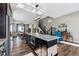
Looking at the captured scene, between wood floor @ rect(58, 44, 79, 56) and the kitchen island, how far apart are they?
0.09m

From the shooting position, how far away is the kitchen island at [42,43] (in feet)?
5.57

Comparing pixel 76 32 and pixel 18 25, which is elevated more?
pixel 18 25

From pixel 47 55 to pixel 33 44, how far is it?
339 millimetres

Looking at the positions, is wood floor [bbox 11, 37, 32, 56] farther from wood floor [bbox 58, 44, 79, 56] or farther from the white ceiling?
wood floor [bbox 58, 44, 79, 56]

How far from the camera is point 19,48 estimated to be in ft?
5.79

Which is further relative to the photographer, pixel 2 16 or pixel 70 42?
pixel 2 16

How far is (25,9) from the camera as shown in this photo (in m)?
1.77

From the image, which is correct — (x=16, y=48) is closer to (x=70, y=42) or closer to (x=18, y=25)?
(x=18, y=25)

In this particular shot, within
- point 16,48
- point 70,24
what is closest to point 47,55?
point 16,48

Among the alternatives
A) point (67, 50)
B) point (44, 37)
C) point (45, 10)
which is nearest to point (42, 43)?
point (44, 37)

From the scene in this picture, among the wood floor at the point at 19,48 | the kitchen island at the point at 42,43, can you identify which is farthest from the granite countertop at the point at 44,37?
the wood floor at the point at 19,48

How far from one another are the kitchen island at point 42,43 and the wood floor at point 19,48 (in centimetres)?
11

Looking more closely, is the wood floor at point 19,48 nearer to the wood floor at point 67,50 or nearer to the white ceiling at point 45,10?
the white ceiling at point 45,10

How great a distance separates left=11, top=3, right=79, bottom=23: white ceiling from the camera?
1714 mm
